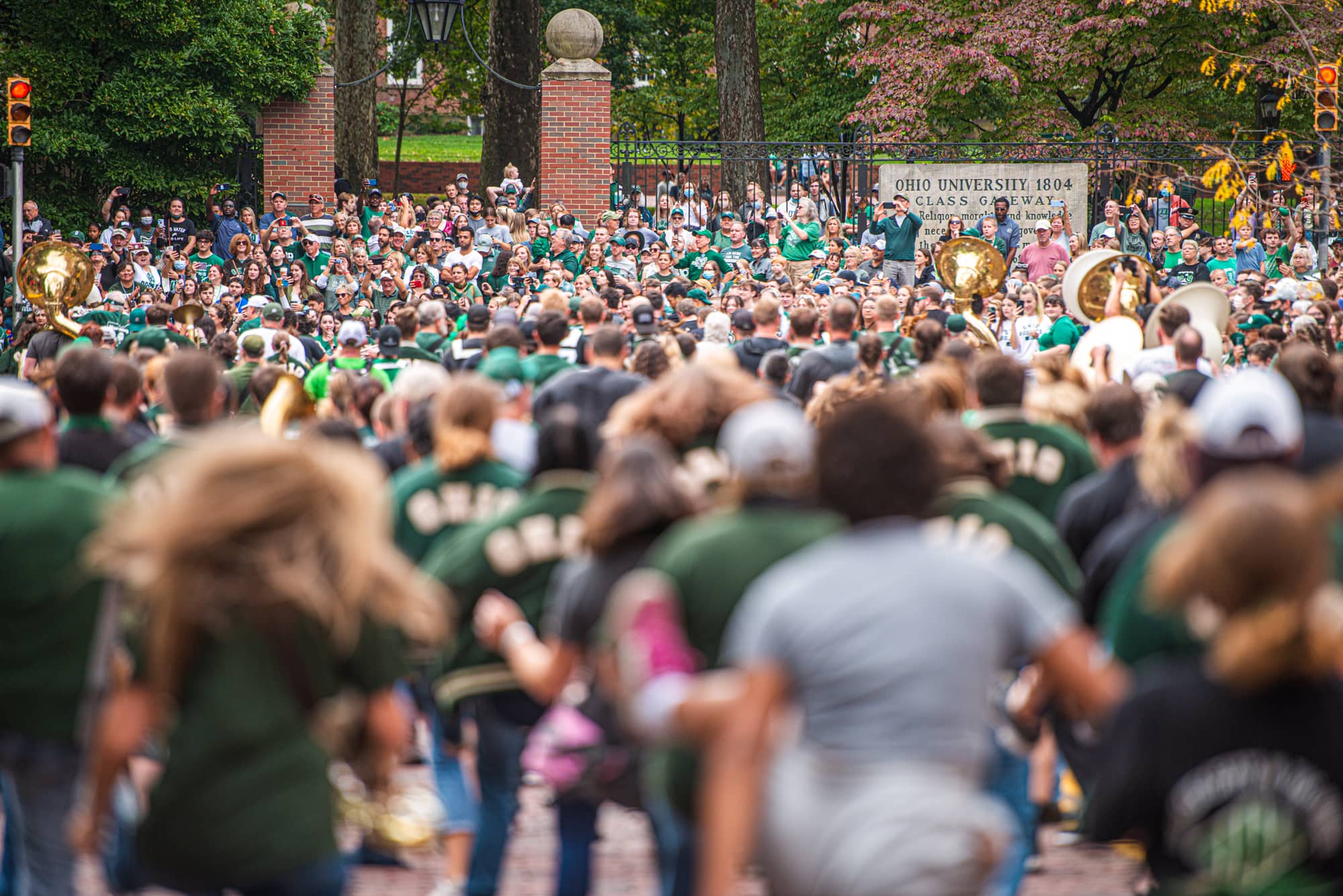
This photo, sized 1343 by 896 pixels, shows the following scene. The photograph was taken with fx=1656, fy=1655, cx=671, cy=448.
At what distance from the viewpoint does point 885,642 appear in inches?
121

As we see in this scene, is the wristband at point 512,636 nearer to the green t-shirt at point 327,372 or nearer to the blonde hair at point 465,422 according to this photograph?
the blonde hair at point 465,422

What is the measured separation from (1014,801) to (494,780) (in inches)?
65.5

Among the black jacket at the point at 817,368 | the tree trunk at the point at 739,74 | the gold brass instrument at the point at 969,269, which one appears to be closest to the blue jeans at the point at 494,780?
the black jacket at the point at 817,368

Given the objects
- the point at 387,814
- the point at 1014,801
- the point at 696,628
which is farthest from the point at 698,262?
the point at 387,814

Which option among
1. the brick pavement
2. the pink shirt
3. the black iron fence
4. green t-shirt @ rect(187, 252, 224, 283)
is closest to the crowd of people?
the brick pavement

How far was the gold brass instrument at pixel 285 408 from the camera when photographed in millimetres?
7566

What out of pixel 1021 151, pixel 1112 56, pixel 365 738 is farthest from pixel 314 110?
pixel 365 738

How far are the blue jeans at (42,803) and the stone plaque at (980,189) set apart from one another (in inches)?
822

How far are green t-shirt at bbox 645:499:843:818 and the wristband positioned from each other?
0.64m

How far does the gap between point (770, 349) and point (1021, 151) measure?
674 inches

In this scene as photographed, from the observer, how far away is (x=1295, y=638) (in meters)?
2.88

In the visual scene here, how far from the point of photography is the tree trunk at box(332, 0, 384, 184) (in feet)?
96.3

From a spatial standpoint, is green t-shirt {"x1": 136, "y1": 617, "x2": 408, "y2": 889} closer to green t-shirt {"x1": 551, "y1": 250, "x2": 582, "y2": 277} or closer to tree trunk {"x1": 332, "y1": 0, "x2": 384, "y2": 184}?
green t-shirt {"x1": 551, "y1": 250, "x2": 582, "y2": 277}

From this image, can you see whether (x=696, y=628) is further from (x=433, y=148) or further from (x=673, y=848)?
(x=433, y=148)
